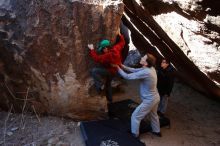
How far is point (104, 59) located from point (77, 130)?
1.46 m

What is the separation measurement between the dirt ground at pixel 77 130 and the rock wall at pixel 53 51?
30 cm

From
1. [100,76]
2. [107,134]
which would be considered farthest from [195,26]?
[107,134]

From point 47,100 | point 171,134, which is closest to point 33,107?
point 47,100

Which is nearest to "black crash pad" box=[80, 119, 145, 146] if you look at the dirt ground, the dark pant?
the dirt ground

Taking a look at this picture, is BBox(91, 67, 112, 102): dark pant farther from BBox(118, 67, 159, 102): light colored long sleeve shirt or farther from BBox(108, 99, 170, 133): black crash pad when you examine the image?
BBox(108, 99, 170, 133): black crash pad

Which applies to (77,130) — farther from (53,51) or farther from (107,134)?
(53,51)

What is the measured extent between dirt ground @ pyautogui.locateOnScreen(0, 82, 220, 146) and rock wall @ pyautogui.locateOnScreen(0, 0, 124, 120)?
296mm

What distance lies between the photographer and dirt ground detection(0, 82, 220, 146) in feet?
20.0

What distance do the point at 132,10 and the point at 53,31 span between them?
2972mm

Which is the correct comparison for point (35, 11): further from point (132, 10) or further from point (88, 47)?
point (132, 10)

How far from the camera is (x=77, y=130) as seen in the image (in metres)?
6.36

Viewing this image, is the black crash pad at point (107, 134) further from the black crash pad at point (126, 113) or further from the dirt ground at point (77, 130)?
the black crash pad at point (126, 113)

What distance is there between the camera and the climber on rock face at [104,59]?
597 cm

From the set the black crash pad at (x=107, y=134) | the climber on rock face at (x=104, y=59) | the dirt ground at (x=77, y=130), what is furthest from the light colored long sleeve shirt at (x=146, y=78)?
the dirt ground at (x=77, y=130)
